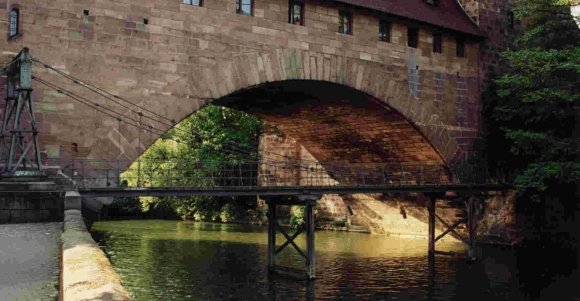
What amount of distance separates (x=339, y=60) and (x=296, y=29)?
159 centimetres

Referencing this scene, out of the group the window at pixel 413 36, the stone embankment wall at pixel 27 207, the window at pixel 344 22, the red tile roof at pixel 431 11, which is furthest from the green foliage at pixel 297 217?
the stone embankment wall at pixel 27 207

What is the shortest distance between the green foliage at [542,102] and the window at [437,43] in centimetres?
198

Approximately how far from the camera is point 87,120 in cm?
1423

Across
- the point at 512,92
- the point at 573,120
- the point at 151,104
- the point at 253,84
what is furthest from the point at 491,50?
the point at 151,104

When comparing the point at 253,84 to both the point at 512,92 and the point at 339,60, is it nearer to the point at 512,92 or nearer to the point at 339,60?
the point at 339,60

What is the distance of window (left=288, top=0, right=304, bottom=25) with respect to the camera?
1800 centimetres

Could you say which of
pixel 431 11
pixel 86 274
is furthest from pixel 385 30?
pixel 86 274

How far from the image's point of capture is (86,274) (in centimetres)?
418

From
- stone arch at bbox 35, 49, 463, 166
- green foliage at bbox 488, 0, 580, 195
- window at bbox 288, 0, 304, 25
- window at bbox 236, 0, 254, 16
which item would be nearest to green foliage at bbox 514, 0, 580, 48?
green foliage at bbox 488, 0, 580, 195

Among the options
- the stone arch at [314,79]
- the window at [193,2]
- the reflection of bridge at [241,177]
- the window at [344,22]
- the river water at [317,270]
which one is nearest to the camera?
the reflection of bridge at [241,177]

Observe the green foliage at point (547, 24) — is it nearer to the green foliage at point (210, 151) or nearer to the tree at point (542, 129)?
the tree at point (542, 129)

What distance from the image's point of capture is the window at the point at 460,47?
73.0 feet

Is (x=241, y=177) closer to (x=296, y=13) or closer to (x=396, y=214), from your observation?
(x=296, y=13)

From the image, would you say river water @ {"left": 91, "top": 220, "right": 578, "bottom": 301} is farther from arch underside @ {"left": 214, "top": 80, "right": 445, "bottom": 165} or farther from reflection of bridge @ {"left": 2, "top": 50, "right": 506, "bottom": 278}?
arch underside @ {"left": 214, "top": 80, "right": 445, "bottom": 165}
